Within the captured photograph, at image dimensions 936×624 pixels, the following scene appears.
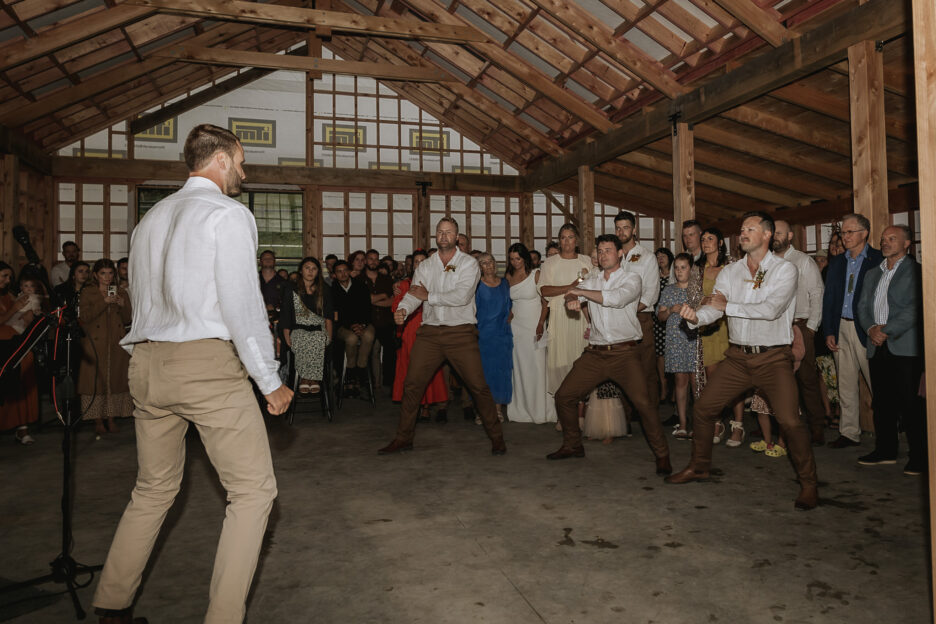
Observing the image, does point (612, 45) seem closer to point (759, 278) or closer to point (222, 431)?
point (759, 278)

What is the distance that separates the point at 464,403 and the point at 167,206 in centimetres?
451

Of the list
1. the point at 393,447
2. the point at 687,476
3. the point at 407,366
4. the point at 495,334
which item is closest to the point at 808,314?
the point at 687,476

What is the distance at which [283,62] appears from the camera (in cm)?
911

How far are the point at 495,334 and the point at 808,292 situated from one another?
249 centimetres

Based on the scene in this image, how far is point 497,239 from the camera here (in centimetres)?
1271

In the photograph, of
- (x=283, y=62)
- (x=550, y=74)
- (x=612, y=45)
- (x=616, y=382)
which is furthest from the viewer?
(x=283, y=62)

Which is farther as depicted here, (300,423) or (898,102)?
(898,102)

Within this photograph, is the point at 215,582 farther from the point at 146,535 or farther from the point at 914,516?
the point at 914,516

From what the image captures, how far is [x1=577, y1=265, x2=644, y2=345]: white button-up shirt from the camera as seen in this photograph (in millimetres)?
3863

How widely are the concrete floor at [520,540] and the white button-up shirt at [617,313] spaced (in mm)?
827

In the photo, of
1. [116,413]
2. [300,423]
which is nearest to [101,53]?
[116,413]

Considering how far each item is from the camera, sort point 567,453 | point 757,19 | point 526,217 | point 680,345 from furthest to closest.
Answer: point 526,217 < point 757,19 < point 680,345 < point 567,453

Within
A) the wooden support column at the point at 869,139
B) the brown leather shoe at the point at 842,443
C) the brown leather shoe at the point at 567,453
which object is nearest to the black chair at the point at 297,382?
the brown leather shoe at the point at 567,453

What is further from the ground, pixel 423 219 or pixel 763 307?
pixel 423 219
